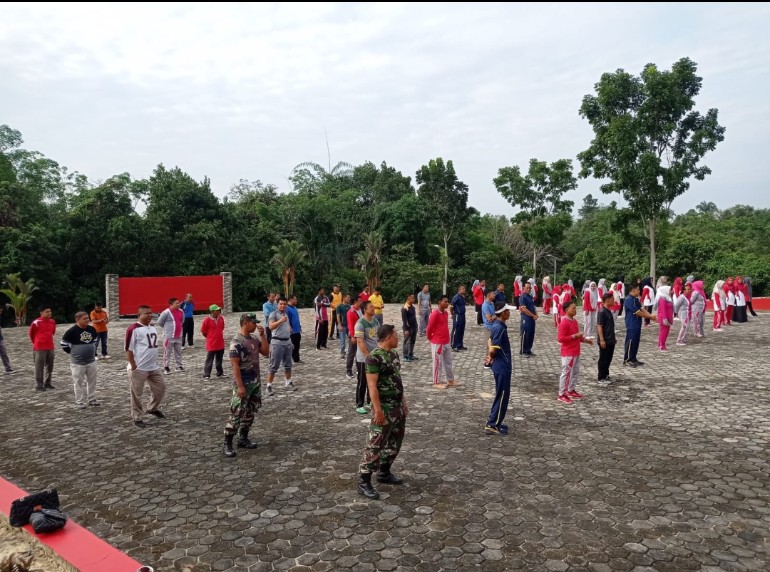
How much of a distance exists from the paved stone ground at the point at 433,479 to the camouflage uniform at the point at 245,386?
1.36 ft

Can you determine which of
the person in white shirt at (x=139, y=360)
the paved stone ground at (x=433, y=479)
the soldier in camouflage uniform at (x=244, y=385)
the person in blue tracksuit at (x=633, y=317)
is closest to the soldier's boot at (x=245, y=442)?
the soldier in camouflage uniform at (x=244, y=385)

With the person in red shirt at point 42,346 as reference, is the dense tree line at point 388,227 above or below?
above

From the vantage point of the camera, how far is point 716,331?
16781 millimetres

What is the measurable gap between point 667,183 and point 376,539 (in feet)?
75.3

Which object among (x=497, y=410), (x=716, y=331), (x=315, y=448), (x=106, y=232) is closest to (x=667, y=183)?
(x=716, y=331)

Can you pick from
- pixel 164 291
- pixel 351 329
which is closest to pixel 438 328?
pixel 351 329

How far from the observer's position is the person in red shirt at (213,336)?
10539 mm

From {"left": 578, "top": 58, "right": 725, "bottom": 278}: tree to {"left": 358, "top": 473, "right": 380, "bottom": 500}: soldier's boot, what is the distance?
21248 mm

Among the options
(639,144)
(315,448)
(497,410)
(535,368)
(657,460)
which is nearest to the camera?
(657,460)

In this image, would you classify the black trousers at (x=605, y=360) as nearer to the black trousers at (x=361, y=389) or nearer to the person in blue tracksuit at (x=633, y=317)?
the person in blue tracksuit at (x=633, y=317)

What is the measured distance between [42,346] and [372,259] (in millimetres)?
24034

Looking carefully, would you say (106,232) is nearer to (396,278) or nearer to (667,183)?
(396,278)

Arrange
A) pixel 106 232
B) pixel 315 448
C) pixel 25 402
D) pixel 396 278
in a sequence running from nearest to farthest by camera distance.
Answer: pixel 315 448
pixel 25 402
pixel 106 232
pixel 396 278

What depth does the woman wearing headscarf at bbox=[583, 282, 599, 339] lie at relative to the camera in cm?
1456
